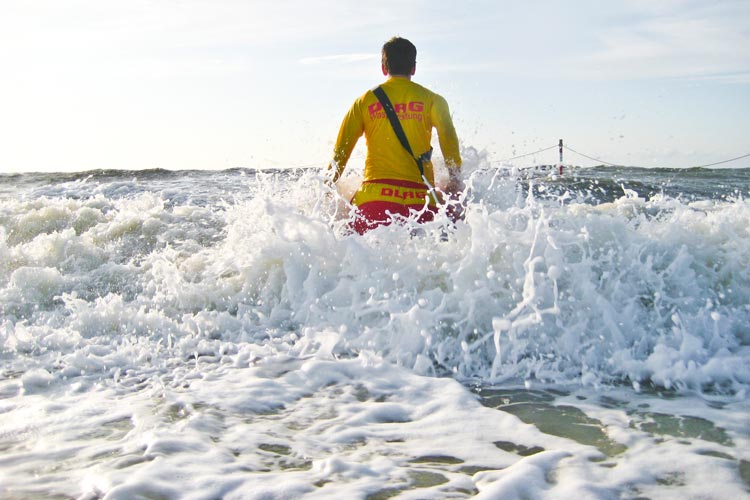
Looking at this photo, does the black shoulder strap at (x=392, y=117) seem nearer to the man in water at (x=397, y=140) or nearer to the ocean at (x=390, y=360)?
the man in water at (x=397, y=140)

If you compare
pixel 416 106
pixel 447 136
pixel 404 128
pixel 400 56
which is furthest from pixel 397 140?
pixel 400 56

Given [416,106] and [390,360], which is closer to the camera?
[390,360]

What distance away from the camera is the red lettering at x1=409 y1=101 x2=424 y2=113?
5.25 metres

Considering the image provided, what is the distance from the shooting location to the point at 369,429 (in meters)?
3.06

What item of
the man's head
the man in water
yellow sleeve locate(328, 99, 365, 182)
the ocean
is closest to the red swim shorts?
the man in water

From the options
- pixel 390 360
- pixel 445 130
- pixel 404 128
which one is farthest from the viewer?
pixel 445 130

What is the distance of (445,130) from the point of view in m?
5.36

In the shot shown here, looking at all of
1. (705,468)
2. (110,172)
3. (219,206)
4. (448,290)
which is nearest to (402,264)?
(448,290)

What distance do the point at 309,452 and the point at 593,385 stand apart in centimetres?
165

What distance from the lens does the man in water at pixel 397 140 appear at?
5.27 meters

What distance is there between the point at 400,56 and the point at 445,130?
2.28 ft

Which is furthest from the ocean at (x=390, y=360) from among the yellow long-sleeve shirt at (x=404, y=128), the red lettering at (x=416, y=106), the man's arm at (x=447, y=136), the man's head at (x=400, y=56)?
the man's head at (x=400, y=56)

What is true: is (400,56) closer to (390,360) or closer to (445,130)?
(445,130)

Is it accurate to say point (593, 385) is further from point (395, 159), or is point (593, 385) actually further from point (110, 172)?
point (110, 172)
